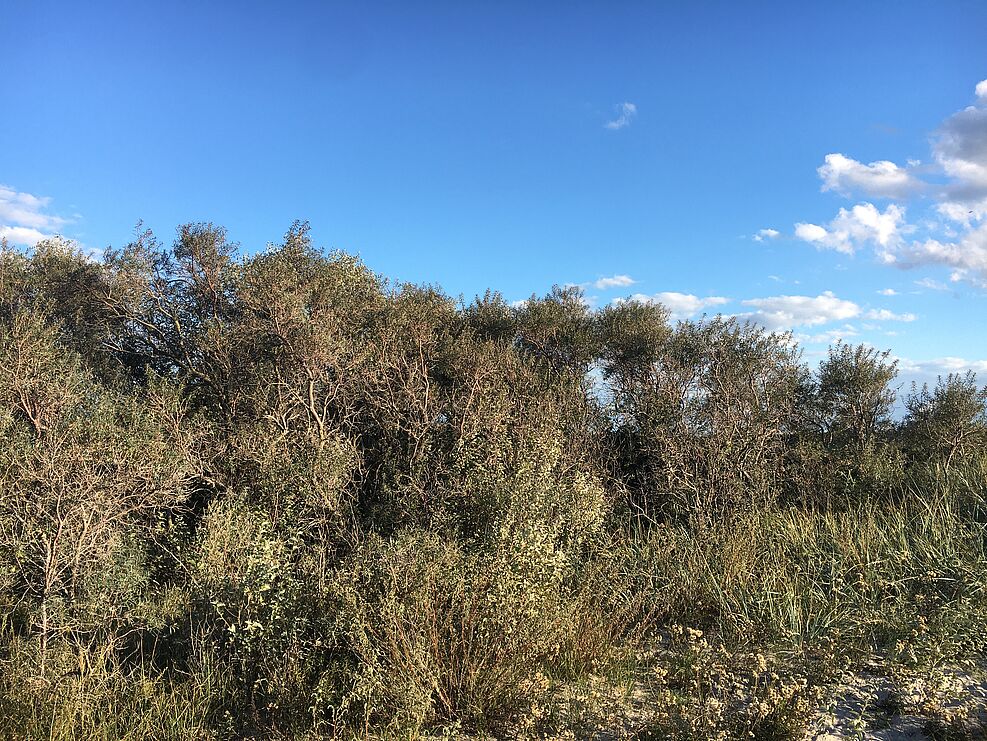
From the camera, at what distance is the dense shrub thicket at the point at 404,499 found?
4402 mm

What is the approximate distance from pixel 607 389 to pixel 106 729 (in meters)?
7.28

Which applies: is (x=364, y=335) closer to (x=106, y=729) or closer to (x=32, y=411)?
(x=32, y=411)

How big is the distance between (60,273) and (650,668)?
970cm

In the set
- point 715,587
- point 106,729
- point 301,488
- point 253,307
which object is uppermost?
point 253,307

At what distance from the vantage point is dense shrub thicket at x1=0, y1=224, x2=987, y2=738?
4402 mm

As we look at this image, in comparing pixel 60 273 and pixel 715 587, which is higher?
pixel 60 273

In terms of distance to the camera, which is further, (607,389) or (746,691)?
(607,389)

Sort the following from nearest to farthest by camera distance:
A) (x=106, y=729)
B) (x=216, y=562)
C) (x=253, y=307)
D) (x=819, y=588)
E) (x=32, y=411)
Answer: (x=106, y=729) < (x=216, y=562) < (x=819, y=588) < (x=32, y=411) < (x=253, y=307)

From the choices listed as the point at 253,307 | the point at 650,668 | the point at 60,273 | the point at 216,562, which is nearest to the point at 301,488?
the point at 216,562

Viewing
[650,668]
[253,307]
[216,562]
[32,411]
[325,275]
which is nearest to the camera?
[650,668]

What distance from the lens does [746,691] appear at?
→ 4.21 m

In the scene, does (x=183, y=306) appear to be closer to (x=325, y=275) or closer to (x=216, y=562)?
(x=325, y=275)

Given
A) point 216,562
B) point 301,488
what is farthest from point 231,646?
point 301,488

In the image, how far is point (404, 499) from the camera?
7.33 metres
